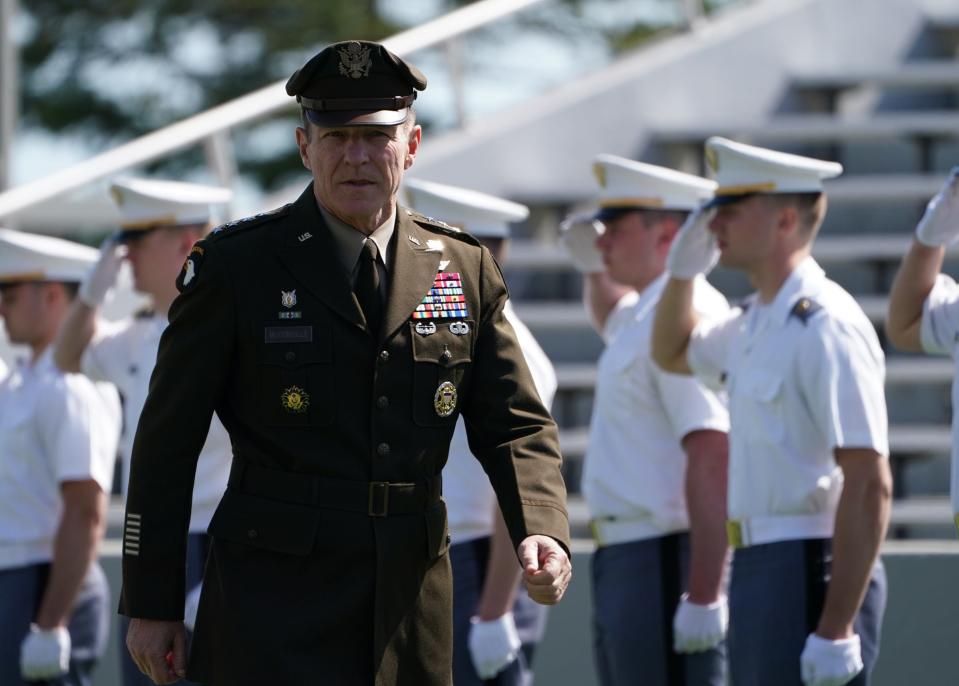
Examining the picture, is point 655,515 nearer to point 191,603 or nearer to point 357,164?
point 191,603

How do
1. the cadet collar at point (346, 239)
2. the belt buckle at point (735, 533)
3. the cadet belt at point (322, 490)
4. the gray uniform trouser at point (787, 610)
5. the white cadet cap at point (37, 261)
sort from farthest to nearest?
the white cadet cap at point (37, 261)
the belt buckle at point (735, 533)
the gray uniform trouser at point (787, 610)
the cadet collar at point (346, 239)
the cadet belt at point (322, 490)

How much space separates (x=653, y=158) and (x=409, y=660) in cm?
566

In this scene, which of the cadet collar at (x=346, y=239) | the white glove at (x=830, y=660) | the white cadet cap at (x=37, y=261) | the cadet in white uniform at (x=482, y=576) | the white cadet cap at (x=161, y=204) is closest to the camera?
the cadet collar at (x=346, y=239)

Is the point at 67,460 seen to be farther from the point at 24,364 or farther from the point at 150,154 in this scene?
the point at 150,154

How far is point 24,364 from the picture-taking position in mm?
5660

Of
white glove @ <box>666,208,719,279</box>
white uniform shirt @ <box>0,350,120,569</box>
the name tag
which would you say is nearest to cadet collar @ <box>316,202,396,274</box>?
the name tag

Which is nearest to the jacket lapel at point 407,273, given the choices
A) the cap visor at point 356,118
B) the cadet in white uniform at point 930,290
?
the cap visor at point 356,118

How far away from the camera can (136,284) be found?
5.22 m

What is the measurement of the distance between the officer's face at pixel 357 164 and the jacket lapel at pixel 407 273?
0.38ft

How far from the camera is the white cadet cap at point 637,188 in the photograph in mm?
5293

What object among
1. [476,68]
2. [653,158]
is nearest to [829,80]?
[653,158]

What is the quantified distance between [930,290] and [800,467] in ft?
1.71

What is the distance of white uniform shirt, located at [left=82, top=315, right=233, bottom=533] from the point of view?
184 inches

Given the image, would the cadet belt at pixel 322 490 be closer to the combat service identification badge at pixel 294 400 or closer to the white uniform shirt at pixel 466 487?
the combat service identification badge at pixel 294 400
